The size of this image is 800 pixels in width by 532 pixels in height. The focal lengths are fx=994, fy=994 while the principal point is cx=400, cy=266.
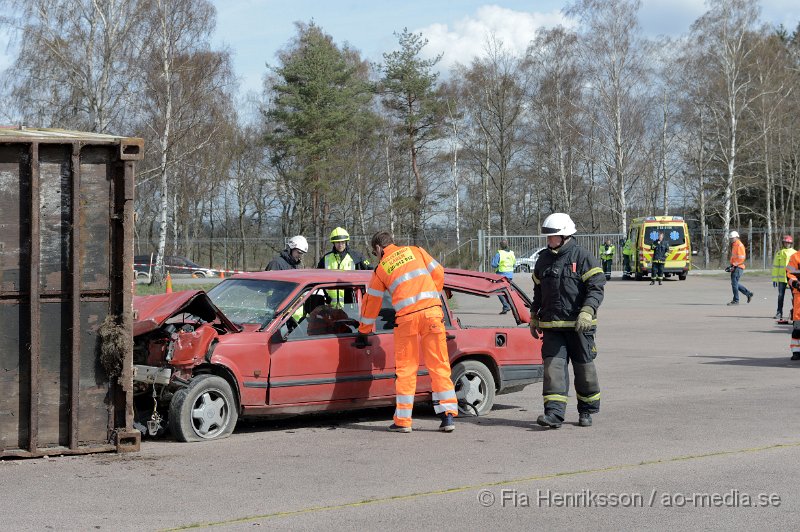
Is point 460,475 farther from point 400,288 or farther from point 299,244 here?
point 299,244

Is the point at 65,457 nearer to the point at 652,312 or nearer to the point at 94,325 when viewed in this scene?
the point at 94,325

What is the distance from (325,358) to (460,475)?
2.05 meters

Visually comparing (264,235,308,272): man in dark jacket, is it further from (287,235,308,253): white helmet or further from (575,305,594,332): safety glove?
(575,305,594,332): safety glove

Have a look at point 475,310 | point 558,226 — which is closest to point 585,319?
point 558,226

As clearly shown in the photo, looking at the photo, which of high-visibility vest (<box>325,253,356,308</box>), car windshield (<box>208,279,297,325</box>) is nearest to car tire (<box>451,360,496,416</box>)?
car windshield (<box>208,279,297,325</box>)

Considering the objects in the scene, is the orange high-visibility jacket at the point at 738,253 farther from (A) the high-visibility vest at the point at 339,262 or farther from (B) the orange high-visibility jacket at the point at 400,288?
(B) the orange high-visibility jacket at the point at 400,288

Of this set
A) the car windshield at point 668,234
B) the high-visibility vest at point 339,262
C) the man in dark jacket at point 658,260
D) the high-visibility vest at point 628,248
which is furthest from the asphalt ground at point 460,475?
the high-visibility vest at point 628,248

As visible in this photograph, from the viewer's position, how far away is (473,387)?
31.0 ft

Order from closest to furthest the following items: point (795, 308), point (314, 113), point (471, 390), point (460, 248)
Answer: point (471, 390)
point (795, 308)
point (460, 248)
point (314, 113)

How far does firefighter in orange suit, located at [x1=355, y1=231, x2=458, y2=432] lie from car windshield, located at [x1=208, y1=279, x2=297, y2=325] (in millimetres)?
757

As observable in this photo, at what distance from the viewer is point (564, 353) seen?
8766 millimetres

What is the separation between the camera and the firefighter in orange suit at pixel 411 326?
8.48 metres

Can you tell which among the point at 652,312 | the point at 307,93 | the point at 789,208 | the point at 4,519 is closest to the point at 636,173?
the point at 789,208

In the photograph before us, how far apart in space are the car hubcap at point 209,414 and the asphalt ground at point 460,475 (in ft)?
0.59
